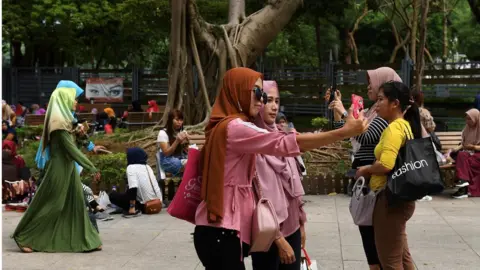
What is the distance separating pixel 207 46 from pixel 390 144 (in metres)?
10.7

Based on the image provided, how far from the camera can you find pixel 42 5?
1055 inches

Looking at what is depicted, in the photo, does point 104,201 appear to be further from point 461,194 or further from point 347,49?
point 347,49

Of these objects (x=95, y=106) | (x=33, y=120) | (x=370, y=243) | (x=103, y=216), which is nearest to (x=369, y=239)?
(x=370, y=243)

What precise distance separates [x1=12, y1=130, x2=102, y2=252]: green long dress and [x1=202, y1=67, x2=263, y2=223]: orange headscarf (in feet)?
13.0

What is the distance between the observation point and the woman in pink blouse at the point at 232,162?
375cm

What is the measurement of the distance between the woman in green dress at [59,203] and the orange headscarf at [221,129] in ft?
12.9

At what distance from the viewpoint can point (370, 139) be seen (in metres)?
5.10

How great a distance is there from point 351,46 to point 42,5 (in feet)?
37.7

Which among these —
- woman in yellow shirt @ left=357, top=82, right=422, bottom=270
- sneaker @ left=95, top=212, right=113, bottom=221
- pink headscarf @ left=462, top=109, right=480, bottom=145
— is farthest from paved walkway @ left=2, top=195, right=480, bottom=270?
woman in yellow shirt @ left=357, top=82, right=422, bottom=270

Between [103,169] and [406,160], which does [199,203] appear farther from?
[103,169]

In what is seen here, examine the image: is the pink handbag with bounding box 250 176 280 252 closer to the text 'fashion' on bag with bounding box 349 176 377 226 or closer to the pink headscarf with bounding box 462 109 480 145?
the text 'fashion' on bag with bounding box 349 176 377 226

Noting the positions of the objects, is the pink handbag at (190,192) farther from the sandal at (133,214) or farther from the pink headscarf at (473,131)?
the pink headscarf at (473,131)

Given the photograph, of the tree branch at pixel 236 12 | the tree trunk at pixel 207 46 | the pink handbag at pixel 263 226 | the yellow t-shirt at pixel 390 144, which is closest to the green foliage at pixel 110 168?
the tree trunk at pixel 207 46

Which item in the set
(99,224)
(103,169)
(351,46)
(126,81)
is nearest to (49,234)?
(99,224)
